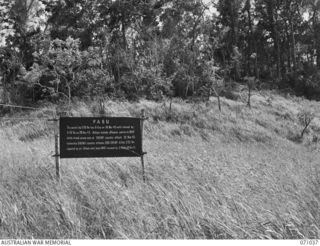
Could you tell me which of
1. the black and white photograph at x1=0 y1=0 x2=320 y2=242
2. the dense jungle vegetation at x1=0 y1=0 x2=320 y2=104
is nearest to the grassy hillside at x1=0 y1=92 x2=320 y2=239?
the black and white photograph at x1=0 y1=0 x2=320 y2=242

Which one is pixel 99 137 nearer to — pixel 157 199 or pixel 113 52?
pixel 157 199

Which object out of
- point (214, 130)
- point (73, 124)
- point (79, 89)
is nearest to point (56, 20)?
point (79, 89)

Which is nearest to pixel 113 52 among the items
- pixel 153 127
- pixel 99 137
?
pixel 153 127

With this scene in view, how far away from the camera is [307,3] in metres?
36.6

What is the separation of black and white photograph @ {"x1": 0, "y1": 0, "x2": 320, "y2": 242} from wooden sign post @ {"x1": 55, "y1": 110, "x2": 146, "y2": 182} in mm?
17

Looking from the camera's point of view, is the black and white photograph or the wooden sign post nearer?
the black and white photograph

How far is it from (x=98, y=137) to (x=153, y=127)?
11099mm

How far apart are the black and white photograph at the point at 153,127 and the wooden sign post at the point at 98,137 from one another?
0.05 feet

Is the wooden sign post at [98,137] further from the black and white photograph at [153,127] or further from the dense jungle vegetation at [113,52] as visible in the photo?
the dense jungle vegetation at [113,52]

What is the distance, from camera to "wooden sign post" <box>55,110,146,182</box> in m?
4.75

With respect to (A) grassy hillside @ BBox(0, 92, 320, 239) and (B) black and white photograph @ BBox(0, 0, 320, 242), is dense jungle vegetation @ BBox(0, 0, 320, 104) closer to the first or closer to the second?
(B) black and white photograph @ BBox(0, 0, 320, 242)

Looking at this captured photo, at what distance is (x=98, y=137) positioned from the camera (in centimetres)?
486

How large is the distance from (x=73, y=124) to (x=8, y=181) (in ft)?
3.92

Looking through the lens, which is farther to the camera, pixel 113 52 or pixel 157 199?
pixel 113 52
